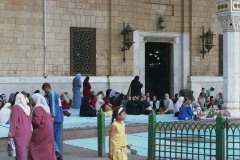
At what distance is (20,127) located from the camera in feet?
25.9

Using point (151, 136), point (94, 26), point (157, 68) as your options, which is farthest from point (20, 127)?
point (157, 68)

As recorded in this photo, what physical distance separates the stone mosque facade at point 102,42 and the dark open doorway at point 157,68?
0.09 meters

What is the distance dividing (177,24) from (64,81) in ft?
20.1

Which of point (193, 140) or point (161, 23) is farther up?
point (161, 23)

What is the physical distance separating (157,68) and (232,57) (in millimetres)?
8456

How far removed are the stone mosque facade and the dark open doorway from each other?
0.09 metres

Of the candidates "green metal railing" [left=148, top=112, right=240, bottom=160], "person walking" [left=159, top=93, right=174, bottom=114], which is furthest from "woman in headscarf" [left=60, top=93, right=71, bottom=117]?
"green metal railing" [left=148, top=112, right=240, bottom=160]

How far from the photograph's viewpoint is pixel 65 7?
18.8 meters

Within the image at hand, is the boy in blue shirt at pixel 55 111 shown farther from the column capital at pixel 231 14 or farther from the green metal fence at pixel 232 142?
the column capital at pixel 231 14

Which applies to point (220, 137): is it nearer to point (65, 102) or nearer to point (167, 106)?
point (167, 106)

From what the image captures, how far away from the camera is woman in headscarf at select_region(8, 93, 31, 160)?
784cm

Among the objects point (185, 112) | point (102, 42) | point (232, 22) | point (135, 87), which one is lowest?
point (185, 112)

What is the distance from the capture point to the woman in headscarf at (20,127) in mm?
7836

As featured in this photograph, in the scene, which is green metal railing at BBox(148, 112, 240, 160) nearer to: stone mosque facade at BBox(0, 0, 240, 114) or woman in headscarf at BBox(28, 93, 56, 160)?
woman in headscarf at BBox(28, 93, 56, 160)
